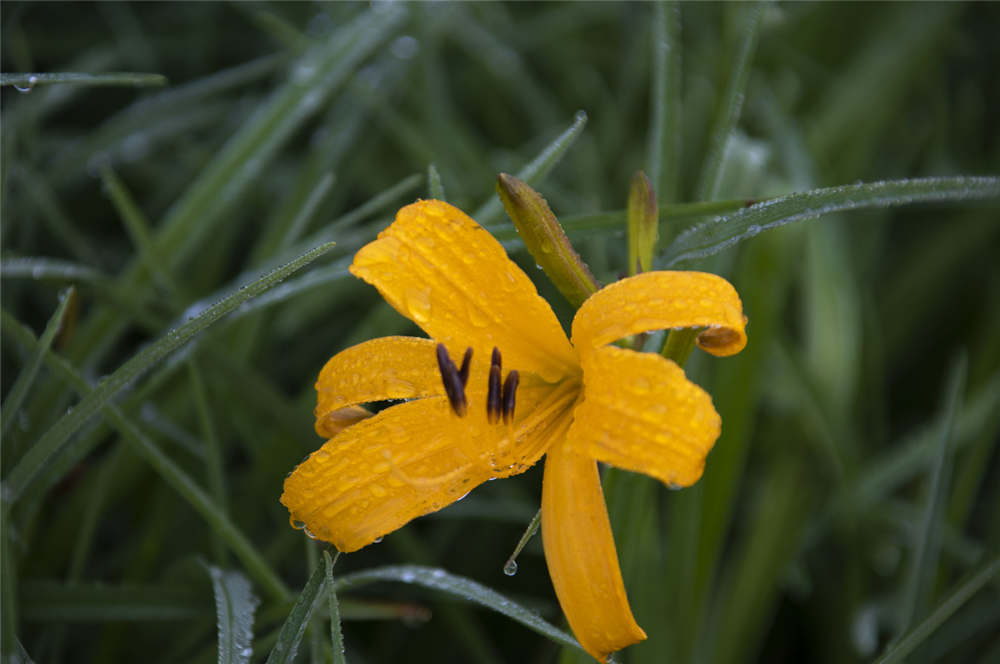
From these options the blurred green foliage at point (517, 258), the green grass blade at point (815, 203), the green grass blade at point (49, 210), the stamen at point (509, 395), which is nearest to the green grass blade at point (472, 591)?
the blurred green foliage at point (517, 258)

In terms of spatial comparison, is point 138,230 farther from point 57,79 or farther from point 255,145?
point 57,79

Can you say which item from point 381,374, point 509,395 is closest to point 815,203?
point 509,395

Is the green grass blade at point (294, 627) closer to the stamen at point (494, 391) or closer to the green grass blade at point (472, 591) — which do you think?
the green grass blade at point (472, 591)

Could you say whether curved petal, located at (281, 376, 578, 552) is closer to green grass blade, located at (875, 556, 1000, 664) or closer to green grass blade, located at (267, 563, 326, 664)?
green grass blade, located at (267, 563, 326, 664)

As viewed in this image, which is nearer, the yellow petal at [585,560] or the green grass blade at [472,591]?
the yellow petal at [585,560]

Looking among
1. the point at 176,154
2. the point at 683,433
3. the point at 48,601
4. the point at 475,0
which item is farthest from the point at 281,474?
the point at 475,0

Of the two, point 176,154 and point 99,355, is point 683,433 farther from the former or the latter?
point 176,154
